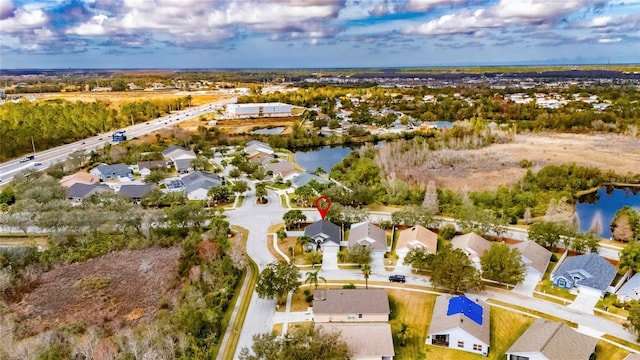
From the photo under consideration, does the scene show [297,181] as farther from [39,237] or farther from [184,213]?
[39,237]

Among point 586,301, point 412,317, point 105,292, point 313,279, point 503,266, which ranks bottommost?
point 105,292

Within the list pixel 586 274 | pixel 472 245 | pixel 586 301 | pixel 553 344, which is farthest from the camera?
pixel 472 245

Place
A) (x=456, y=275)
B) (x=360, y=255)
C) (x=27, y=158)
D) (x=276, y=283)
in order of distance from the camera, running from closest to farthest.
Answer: (x=276, y=283)
(x=456, y=275)
(x=360, y=255)
(x=27, y=158)

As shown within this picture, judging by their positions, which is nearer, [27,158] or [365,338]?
[365,338]

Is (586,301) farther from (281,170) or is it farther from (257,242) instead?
(281,170)

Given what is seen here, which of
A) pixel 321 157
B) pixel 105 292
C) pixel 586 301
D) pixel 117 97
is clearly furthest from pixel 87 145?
pixel 586 301

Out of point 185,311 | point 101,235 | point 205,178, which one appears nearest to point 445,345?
point 185,311

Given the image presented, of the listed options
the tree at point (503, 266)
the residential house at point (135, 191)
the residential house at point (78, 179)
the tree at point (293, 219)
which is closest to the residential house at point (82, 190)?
the residential house at point (135, 191)

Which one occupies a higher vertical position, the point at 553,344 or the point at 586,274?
the point at 586,274
